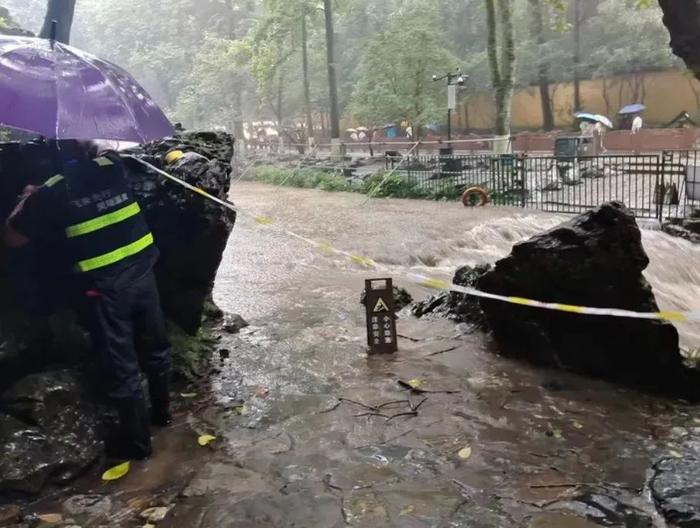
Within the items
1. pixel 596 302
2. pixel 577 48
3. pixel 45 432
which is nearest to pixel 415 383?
pixel 596 302

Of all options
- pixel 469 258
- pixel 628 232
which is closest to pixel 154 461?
pixel 628 232

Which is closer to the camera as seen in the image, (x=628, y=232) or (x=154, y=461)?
(x=154, y=461)

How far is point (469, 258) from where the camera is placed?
11500mm

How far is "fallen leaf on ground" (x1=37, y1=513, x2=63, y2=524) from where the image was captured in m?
3.24

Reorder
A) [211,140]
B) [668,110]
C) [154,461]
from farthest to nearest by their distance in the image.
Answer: [668,110]
[211,140]
[154,461]

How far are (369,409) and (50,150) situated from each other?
2.69m

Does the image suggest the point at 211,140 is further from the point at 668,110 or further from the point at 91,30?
the point at 91,30

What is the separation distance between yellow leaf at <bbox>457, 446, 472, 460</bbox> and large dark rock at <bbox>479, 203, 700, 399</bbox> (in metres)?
1.65

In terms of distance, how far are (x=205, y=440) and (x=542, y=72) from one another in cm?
3036

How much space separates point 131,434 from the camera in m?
3.83

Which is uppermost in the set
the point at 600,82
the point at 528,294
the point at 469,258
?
the point at 600,82

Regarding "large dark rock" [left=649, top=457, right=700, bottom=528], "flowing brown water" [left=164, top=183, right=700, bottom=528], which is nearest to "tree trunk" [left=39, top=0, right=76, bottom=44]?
"flowing brown water" [left=164, top=183, right=700, bottom=528]

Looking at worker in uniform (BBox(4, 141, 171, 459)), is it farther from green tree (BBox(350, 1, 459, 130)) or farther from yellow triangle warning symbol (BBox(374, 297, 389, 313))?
green tree (BBox(350, 1, 459, 130))

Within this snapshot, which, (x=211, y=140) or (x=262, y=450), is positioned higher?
(x=211, y=140)
